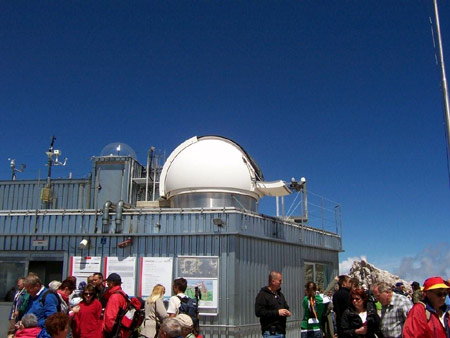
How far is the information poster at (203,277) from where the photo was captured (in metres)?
12.0

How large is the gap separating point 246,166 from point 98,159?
17.8 ft

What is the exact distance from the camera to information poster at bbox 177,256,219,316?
39.3 ft

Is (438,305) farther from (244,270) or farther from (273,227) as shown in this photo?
(273,227)

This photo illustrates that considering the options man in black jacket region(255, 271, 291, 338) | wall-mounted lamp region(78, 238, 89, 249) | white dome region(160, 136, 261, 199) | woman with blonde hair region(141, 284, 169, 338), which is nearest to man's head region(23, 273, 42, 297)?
woman with blonde hair region(141, 284, 169, 338)

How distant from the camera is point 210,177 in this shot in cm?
1456

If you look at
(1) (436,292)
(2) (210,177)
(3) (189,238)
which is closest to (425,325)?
(1) (436,292)

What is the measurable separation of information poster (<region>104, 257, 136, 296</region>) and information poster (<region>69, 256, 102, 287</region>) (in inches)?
12.2

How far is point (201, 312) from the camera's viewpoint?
12.0m

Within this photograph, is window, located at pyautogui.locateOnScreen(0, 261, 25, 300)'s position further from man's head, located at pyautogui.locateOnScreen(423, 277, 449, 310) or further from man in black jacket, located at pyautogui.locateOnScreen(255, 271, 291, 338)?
man's head, located at pyautogui.locateOnScreen(423, 277, 449, 310)

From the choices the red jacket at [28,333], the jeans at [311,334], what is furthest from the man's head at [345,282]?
the red jacket at [28,333]

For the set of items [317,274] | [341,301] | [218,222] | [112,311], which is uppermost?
[218,222]

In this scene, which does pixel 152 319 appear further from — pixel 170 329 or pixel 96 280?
pixel 170 329

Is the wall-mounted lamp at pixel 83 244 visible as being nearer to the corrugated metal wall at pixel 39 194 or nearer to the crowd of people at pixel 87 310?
the corrugated metal wall at pixel 39 194

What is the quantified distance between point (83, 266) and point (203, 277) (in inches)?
136
